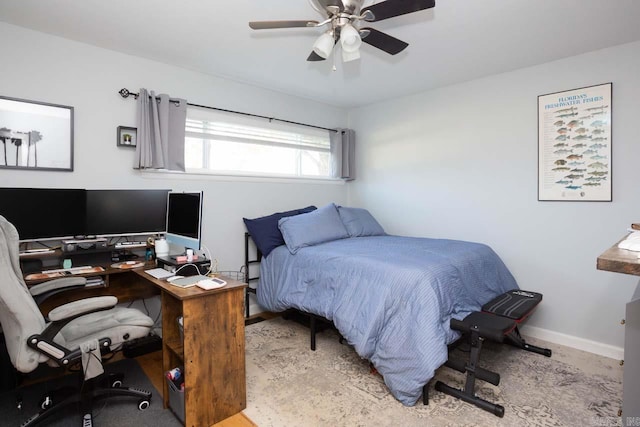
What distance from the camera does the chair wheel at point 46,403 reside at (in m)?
2.02

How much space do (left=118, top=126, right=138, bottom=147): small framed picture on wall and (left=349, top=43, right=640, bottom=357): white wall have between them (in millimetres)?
2816

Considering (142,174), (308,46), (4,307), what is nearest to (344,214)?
(308,46)

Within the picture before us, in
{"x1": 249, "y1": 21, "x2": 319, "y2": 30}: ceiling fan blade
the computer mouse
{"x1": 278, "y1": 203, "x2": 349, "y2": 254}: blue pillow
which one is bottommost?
the computer mouse

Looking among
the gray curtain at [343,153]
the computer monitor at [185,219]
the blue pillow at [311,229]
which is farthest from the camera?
the gray curtain at [343,153]

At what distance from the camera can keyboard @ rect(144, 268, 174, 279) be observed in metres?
2.20

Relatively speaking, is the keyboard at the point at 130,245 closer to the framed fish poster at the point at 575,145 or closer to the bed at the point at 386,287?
the bed at the point at 386,287

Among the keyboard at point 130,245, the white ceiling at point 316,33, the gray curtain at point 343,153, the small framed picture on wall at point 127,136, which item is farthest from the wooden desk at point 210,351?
the gray curtain at point 343,153

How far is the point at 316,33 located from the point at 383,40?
2.14 feet

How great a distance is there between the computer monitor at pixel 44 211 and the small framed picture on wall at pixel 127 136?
575 millimetres

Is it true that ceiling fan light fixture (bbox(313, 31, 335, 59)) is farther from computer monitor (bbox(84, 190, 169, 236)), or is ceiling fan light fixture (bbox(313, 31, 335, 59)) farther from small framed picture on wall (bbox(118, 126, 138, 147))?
small framed picture on wall (bbox(118, 126, 138, 147))

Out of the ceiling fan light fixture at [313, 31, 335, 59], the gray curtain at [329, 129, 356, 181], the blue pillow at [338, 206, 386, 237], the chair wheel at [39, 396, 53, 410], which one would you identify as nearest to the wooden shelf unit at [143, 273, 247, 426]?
the chair wheel at [39, 396, 53, 410]

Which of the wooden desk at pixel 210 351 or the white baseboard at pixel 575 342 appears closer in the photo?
the wooden desk at pixel 210 351

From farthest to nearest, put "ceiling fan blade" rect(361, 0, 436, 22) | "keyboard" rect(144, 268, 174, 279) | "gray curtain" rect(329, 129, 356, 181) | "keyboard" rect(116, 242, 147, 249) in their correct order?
"gray curtain" rect(329, 129, 356, 181) < "keyboard" rect(116, 242, 147, 249) < "keyboard" rect(144, 268, 174, 279) < "ceiling fan blade" rect(361, 0, 436, 22)

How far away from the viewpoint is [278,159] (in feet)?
13.5
